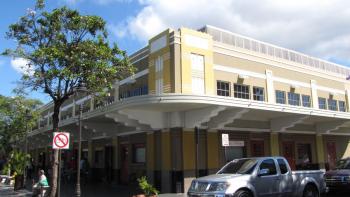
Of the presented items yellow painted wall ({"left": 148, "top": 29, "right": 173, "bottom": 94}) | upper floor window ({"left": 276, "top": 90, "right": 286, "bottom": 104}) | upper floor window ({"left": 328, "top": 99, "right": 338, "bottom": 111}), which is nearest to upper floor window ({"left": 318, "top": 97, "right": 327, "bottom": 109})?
upper floor window ({"left": 328, "top": 99, "right": 338, "bottom": 111})

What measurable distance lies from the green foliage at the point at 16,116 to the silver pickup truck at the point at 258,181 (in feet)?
78.5

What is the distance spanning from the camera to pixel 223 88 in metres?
23.6

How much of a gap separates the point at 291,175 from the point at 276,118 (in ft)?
37.5

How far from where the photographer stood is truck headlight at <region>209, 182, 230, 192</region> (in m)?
11.5

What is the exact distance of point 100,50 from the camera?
16.0 meters

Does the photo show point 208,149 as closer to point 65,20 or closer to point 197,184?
point 197,184

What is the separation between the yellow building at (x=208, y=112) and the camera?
19.7 metres

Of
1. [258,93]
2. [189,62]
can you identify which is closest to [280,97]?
[258,93]

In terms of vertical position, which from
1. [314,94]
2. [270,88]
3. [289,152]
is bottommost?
[289,152]

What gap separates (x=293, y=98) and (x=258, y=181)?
17.4 metres

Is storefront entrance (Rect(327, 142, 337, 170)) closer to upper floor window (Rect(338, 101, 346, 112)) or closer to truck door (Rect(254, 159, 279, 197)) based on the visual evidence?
upper floor window (Rect(338, 101, 346, 112))

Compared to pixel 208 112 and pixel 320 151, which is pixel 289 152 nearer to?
pixel 320 151

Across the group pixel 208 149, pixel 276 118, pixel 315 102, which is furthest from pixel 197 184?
pixel 315 102

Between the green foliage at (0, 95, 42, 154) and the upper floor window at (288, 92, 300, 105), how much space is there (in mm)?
20767
